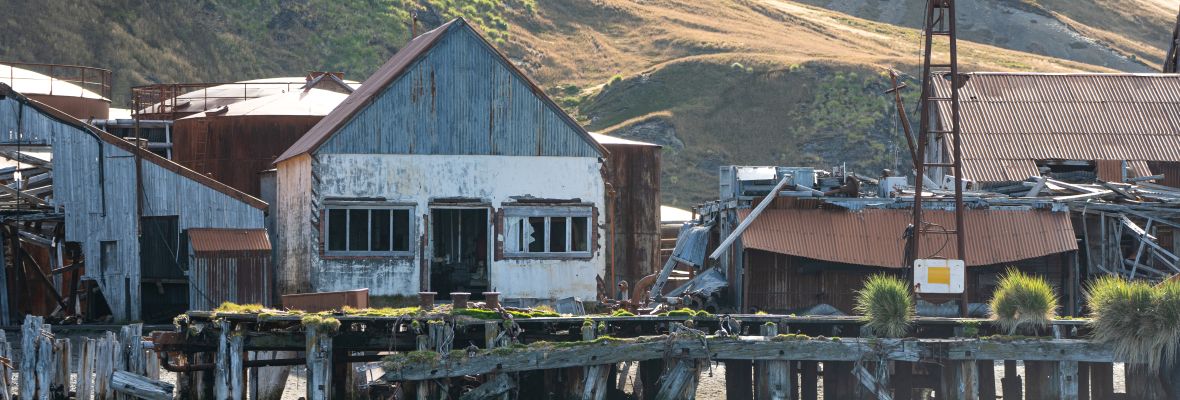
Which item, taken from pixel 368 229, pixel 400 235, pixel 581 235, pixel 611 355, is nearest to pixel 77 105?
pixel 368 229

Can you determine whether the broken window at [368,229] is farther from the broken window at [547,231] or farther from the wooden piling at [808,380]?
the wooden piling at [808,380]

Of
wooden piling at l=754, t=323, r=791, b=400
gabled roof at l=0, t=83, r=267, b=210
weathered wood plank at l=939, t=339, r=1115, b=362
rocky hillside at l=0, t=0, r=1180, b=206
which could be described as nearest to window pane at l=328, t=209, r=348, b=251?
gabled roof at l=0, t=83, r=267, b=210

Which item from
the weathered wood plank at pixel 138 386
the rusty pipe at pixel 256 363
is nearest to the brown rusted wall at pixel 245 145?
the rusty pipe at pixel 256 363

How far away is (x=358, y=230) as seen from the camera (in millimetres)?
35406

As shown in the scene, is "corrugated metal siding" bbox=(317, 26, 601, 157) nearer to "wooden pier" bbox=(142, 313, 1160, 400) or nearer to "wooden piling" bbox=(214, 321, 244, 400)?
"wooden pier" bbox=(142, 313, 1160, 400)

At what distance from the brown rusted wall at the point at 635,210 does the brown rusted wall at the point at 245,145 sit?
834cm

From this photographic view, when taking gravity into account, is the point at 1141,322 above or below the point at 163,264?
below

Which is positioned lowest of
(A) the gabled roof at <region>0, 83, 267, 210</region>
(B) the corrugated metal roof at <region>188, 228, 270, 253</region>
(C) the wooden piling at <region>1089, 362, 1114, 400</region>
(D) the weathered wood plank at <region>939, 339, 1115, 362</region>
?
(C) the wooden piling at <region>1089, 362, 1114, 400</region>

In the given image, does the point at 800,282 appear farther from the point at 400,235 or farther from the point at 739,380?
the point at 400,235

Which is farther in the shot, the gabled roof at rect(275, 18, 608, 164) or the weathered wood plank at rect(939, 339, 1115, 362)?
the gabled roof at rect(275, 18, 608, 164)

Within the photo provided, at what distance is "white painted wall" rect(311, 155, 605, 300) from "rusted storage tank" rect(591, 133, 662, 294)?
5113 mm

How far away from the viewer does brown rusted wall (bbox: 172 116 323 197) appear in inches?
1670

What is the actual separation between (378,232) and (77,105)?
2020 cm

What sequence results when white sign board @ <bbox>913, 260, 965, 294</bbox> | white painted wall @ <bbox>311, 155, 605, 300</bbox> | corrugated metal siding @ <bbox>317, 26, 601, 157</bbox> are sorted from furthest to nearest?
1. corrugated metal siding @ <bbox>317, 26, 601, 157</bbox>
2. white painted wall @ <bbox>311, 155, 605, 300</bbox>
3. white sign board @ <bbox>913, 260, 965, 294</bbox>
